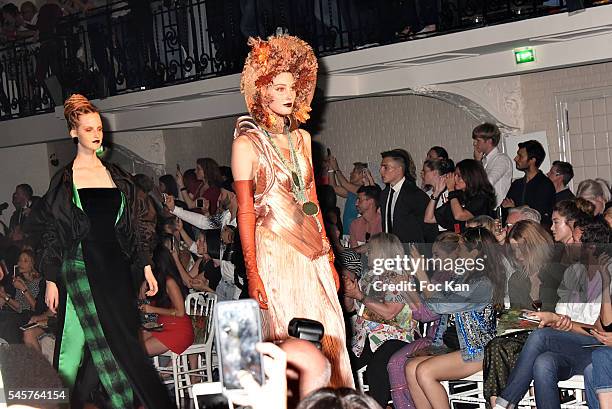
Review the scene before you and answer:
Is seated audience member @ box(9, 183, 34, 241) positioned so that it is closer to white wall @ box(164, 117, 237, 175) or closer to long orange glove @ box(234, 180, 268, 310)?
white wall @ box(164, 117, 237, 175)

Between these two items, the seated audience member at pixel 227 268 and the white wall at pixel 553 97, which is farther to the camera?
the white wall at pixel 553 97

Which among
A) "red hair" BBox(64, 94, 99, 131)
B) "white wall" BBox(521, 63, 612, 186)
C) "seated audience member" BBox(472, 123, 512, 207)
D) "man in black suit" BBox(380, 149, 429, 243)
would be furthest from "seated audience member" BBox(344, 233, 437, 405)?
"white wall" BBox(521, 63, 612, 186)

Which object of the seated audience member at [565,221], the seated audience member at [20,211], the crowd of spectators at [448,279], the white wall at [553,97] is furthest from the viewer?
the seated audience member at [20,211]

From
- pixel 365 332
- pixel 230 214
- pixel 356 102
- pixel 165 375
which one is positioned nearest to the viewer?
pixel 365 332

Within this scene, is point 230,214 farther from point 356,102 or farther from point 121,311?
point 121,311

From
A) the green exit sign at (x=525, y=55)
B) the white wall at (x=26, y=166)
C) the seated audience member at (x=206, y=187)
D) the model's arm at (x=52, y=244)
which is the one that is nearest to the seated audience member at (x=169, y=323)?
the model's arm at (x=52, y=244)

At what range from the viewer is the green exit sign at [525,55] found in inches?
334

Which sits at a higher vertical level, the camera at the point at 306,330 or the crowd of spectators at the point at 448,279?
the camera at the point at 306,330

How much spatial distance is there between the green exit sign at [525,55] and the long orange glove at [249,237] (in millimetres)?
4402

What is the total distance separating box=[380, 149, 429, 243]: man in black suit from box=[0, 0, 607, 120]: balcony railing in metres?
1.28

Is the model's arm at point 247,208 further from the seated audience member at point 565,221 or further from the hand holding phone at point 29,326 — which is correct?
the hand holding phone at point 29,326

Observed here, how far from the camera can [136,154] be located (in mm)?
13055

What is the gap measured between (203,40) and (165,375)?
481 cm

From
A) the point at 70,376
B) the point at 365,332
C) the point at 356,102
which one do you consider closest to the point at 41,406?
the point at 70,376
